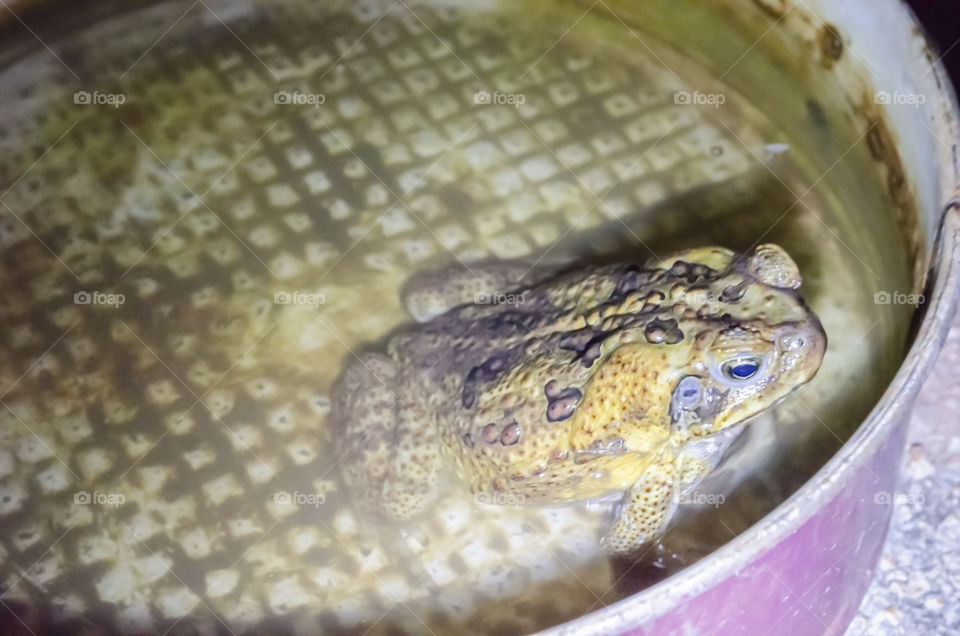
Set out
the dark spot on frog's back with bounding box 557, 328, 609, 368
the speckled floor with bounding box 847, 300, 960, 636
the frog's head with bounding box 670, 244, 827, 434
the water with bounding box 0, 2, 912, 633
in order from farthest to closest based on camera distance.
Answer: the speckled floor with bounding box 847, 300, 960, 636 < the water with bounding box 0, 2, 912, 633 < the dark spot on frog's back with bounding box 557, 328, 609, 368 < the frog's head with bounding box 670, 244, 827, 434

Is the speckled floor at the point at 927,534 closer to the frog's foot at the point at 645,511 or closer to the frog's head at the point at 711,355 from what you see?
the frog's foot at the point at 645,511

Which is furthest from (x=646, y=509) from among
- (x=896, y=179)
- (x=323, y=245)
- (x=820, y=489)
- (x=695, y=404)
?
(x=323, y=245)

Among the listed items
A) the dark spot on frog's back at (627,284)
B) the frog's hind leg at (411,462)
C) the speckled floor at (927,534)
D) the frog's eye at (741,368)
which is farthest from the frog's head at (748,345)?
the speckled floor at (927,534)

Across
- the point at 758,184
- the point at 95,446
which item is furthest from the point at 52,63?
the point at 758,184

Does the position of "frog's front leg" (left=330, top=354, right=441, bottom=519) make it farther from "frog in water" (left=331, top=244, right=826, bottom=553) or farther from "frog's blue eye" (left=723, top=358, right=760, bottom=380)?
"frog's blue eye" (left=723, top=358, right=760, bottom=380)

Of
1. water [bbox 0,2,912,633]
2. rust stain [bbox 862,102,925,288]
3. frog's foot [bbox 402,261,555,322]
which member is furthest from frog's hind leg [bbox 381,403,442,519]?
rust stain [bbox 862,102,925,288]

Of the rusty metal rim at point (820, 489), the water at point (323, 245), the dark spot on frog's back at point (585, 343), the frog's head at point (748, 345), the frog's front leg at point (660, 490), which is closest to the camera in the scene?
the rusty metal rim at point (820, 489)
